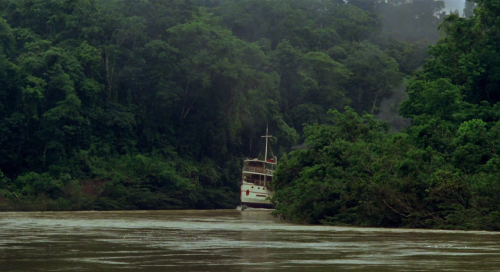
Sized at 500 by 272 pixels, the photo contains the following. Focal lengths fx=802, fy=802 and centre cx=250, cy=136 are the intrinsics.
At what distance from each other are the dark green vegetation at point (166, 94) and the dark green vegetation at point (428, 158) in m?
0.14

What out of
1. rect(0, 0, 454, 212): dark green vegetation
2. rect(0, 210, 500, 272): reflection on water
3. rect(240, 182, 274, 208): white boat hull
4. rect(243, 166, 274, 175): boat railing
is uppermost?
rect(0, 0, 454, 212): dark green vegetation

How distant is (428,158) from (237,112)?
1272 inches

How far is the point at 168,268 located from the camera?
1014 cm

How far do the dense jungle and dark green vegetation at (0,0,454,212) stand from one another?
Answer: 0.10 meters

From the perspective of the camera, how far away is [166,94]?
171ft

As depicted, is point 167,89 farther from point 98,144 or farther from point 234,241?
point 234,241

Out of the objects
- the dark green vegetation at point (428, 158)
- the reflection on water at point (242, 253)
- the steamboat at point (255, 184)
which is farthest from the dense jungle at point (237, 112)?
the reflection on water at point (242, 253)

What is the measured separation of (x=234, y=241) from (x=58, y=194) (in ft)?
92.9

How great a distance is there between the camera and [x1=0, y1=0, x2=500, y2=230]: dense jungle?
24.0m

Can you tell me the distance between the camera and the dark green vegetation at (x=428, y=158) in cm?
2206

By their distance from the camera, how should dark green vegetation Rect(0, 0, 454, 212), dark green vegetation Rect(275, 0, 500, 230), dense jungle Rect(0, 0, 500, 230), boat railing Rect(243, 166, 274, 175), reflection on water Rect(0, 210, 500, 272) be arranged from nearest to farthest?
reflection on water Rect(0, 210, 500, 272) < dark green vegetation Rect(275, 0, 500, 230) < dense jungle Rect(0, 0, 500, 230) < dark green vegetation Rect(0, 0, 454, 212) < boat railing Rect(243, 166, 274, 175)

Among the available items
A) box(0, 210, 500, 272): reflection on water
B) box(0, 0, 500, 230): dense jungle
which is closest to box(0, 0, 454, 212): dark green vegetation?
box(0, 0, 500, 230): dense jungle

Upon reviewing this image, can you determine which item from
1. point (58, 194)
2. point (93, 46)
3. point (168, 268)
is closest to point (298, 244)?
point (168, 268)

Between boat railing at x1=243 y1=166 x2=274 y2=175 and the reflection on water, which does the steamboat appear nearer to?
boat railing at x1=243 y1=166 x2=274 y2=175
